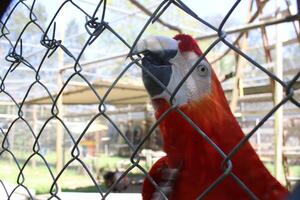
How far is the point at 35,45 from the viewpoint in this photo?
280 inches

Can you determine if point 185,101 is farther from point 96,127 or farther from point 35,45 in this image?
point 96,127

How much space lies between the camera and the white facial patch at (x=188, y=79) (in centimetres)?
146

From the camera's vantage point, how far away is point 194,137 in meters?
1.56

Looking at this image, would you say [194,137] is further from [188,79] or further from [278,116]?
[278,116]

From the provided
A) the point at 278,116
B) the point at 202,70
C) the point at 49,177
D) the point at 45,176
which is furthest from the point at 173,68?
the point at 45,176

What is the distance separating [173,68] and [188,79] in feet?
0.51

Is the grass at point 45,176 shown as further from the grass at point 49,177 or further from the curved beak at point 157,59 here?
the curved beak at point 157,59

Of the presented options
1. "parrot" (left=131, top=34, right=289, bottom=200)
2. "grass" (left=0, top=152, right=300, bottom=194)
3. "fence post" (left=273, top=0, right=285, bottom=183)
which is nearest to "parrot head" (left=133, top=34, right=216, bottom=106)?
"parrot" (left=131, top=34, right=289, bottom=200)

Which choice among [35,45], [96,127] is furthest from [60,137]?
[96,127]

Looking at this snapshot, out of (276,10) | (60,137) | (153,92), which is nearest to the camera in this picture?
(153,92)

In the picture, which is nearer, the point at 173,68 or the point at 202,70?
the point at 173,68

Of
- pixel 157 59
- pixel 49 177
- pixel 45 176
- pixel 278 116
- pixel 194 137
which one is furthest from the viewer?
pixel 45 176

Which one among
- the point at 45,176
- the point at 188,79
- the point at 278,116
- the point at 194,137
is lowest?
the point at 45,176

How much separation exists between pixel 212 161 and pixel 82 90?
197 inches
